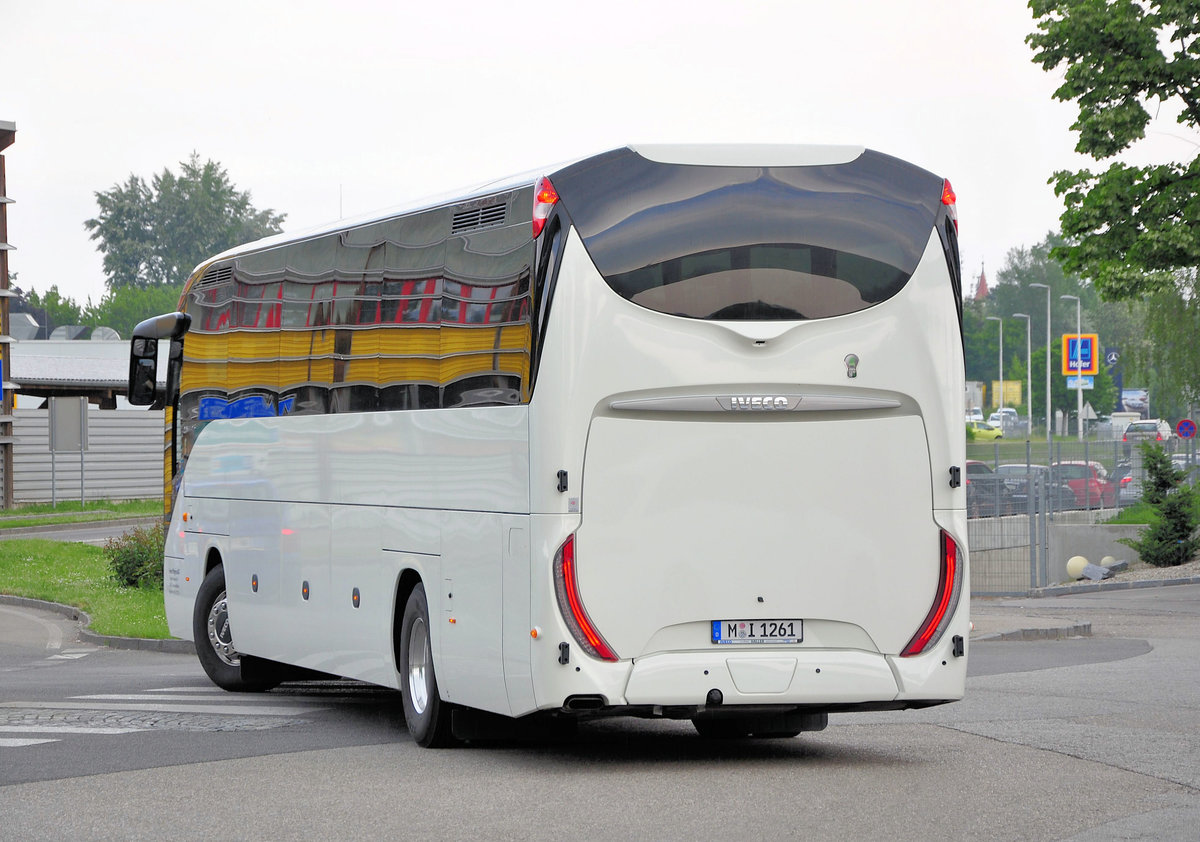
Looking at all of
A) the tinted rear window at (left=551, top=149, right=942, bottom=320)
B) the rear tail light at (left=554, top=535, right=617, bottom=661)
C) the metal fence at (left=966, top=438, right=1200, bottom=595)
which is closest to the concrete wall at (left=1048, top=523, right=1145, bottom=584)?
the metal fence at (left=966, top=438, right=1200, bottom=595)

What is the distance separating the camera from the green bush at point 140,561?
2642 centimetres

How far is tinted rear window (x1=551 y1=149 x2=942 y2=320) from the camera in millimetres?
9875

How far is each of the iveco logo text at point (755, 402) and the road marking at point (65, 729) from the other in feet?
15.2

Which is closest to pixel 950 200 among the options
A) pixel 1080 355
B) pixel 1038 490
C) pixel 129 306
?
pixel 1038 490

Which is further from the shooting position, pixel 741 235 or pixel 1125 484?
pixel 1125 484

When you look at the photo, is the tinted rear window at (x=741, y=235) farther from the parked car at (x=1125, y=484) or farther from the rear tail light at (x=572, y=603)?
the parked car at (x=1125, y=484)

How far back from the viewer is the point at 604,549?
32.3 feet

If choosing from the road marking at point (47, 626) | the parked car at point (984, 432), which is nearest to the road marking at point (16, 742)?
the road marking at point (47, 626)

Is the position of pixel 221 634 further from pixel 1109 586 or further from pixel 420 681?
pixel 1109 586

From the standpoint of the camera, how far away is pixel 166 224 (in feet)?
438

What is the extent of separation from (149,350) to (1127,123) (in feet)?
60.3

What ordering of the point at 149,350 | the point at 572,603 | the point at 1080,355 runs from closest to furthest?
the point at 572,603
the point at 149,350
the point at 1080,355

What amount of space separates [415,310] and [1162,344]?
46.0 m

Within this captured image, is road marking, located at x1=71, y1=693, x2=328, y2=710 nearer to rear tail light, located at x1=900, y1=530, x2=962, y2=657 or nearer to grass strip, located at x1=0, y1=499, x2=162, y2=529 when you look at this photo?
rear tail light, located at x1=900, y1=530, x2=962, y2=657
